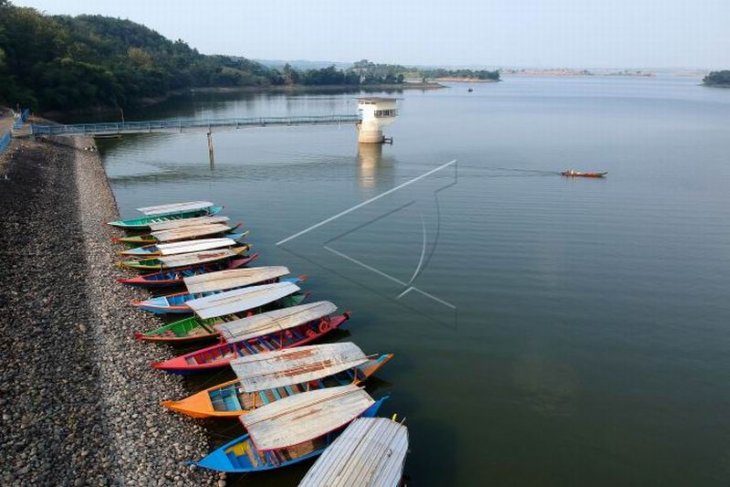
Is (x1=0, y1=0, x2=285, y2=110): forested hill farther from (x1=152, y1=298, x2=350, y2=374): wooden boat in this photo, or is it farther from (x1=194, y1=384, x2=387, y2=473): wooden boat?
(x1=194, y1=384, x2=387, y2=473): wooden boat

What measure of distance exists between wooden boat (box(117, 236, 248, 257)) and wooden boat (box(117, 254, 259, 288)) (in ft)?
4.36

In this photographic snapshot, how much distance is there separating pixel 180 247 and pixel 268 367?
15164mm

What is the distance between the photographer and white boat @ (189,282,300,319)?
72.7 ft

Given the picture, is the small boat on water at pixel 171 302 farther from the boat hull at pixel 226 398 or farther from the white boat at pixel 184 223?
the white boat at pixel 184 223

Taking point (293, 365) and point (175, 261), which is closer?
point (293, 365)

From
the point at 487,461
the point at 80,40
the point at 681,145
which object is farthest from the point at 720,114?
the point at 80,40

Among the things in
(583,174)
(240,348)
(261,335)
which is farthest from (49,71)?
(261,335)

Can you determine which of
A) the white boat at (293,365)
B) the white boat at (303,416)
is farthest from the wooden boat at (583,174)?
the white boat at (303,416)

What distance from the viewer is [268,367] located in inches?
710

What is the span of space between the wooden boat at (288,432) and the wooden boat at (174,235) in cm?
1920

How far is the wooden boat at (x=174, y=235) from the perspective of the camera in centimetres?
3241

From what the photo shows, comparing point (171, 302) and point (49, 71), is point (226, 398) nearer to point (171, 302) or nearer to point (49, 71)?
point (171, 302)

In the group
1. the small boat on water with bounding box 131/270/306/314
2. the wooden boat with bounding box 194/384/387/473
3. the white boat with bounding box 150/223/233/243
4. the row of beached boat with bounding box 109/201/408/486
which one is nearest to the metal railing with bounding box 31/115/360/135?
the white boat with bounding box 150/223/233/243

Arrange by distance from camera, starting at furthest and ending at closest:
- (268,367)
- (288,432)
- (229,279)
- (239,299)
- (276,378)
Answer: (229,279) → (239,299) → (268,367) → (276,378) → (288,432)
